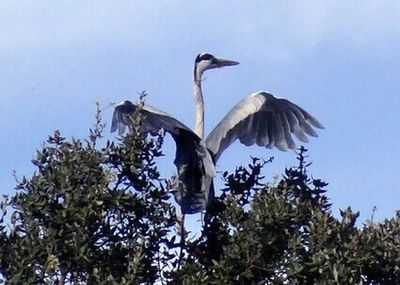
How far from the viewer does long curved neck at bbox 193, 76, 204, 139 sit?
8500 mm

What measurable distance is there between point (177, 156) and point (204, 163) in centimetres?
19

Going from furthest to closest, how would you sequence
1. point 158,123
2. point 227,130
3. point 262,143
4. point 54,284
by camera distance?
point 262,143, point 227,130, point 158,123, point 54,284

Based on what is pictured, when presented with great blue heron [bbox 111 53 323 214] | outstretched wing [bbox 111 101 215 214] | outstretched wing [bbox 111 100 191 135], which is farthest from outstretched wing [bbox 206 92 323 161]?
outstretched wing [bbox 111 100 191 135]

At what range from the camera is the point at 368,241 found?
6.47 meters

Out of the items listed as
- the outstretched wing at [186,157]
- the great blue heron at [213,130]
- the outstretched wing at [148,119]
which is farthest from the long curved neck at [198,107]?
the outstretched wing at [148,119]

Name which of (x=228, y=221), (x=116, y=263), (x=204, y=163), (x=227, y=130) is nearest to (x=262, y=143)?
(x=227, y=130)

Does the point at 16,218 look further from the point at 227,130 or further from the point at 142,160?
the point at 227,130

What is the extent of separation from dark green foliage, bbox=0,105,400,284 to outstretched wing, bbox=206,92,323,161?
1.72m

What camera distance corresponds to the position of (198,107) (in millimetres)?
8648

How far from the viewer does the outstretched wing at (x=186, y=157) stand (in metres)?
7.25

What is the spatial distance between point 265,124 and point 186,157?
1.58 m

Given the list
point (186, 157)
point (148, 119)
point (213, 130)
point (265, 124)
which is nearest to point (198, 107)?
point (213, 130)

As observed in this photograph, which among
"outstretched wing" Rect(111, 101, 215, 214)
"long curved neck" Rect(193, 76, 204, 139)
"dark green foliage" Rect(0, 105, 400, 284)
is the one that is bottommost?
"dark green foliage" Rect(0, 105, 400, 284)

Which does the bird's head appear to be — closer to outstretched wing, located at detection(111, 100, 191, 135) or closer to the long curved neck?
the long curved neck
